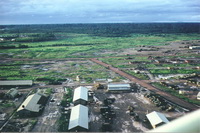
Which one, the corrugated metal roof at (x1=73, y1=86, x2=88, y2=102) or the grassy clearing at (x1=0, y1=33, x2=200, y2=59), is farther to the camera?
the grassy clearing at (x1=0, y1=33, x2=200, y2=59)

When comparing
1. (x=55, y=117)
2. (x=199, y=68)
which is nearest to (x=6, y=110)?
(x=55, y=117)

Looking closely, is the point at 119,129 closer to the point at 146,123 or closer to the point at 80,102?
the point at 146,123

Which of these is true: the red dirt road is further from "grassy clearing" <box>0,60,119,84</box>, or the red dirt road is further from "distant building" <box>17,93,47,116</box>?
"distant building" <box>17,93,47,116</box>

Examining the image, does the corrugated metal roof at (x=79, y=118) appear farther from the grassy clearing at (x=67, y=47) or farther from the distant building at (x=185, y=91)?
the grassy clearing at (x=67, y=47)

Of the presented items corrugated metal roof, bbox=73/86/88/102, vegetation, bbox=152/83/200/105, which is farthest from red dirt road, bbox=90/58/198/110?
corrugated metal roof, bbox=73/86/88/102

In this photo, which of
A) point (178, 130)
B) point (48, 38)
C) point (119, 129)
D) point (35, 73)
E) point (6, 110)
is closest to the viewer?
point (178, 130)

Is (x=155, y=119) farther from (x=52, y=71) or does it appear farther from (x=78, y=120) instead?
(x=52, y=71)

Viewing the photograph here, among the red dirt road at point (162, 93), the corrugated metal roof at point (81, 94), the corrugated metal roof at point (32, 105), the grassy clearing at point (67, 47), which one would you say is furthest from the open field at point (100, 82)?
the grassy clearing at point (67, 47)
